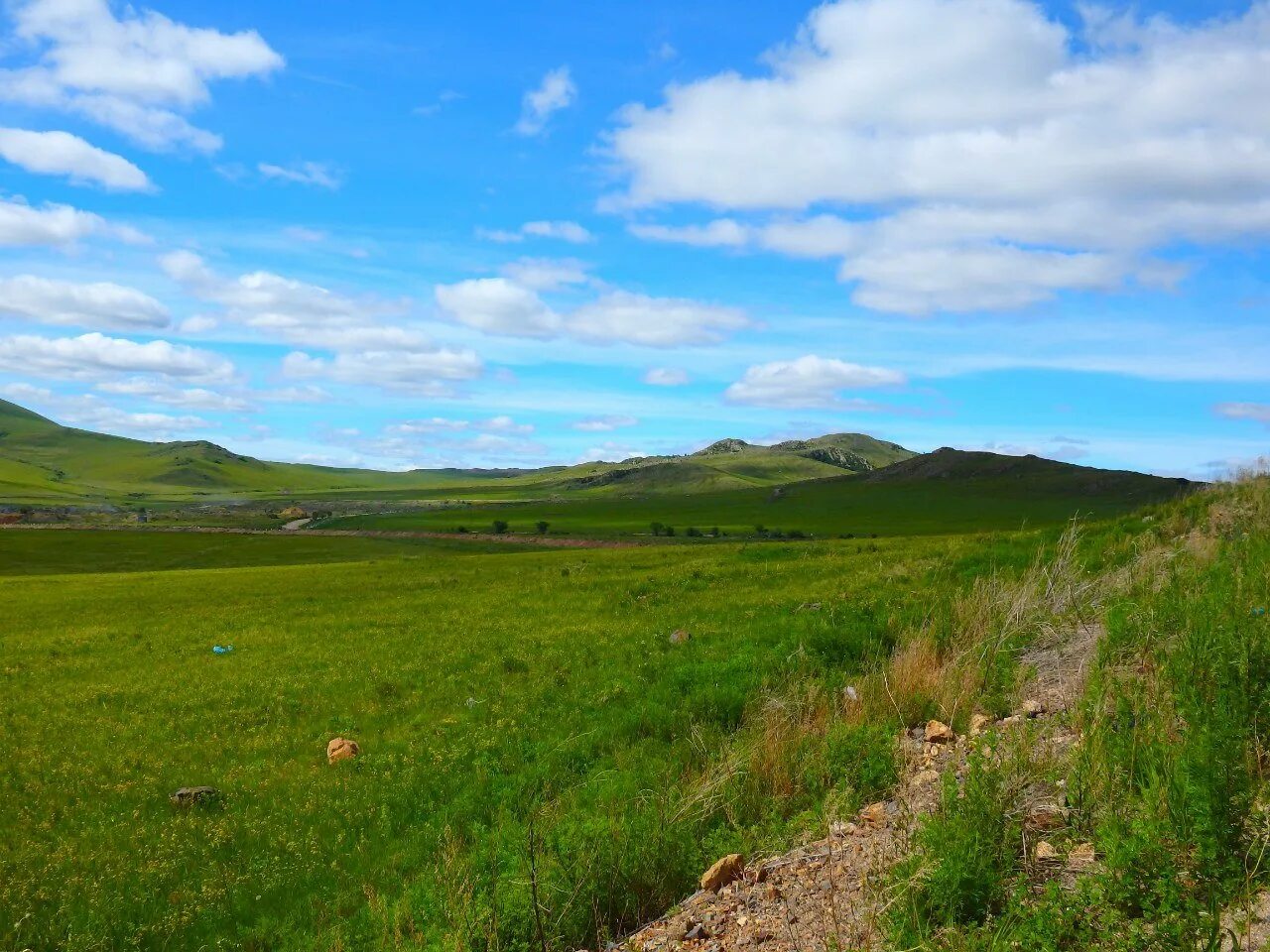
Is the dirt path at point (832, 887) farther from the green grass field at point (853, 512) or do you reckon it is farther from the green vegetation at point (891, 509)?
the green vegetation at point (891, 509)

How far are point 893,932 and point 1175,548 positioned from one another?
17.4 metres

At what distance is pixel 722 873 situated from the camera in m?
8.00

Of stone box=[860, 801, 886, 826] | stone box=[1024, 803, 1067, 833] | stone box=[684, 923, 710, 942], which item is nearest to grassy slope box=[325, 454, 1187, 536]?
stone box=[860, 801, 886, 826]

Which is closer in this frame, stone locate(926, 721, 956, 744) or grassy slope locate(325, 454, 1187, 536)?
stone locate(926, 721, 956, 744)

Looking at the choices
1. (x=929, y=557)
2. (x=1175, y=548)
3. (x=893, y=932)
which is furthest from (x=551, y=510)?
(x=893, y=932)

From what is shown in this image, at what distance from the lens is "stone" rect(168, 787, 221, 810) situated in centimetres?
1279

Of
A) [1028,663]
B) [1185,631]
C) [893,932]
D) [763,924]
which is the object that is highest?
[1185,631]

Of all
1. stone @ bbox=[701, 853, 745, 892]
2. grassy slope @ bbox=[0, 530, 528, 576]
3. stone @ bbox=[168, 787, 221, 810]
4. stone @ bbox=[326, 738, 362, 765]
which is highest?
stone @ bbox=[701, 853, 745, 892]

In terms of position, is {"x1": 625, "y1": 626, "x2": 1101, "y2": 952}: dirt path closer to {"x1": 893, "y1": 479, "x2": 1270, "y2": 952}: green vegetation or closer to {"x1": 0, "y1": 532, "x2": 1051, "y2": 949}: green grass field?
{"x1": 893, "y1": 479, "x2": 1270, "y2": 952}: green vegetation

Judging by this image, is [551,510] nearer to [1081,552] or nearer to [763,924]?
[1081,552]

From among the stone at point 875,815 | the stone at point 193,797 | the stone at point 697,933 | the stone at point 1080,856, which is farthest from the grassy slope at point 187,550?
the stone at point 1080,856

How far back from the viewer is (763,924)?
6.90 metres

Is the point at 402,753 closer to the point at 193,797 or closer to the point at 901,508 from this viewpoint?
the point at 193,797

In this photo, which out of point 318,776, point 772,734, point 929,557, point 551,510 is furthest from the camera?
point 551,510
